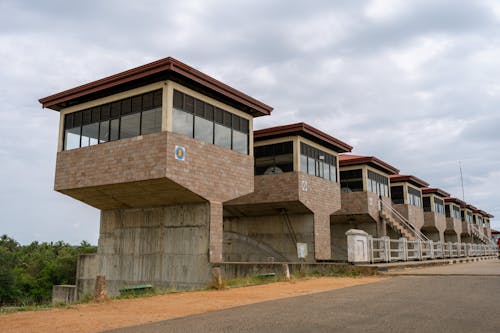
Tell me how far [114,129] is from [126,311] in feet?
49.3

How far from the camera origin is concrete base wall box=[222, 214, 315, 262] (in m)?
30.7

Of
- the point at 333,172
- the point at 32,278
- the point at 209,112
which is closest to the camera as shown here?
the point at 209,112

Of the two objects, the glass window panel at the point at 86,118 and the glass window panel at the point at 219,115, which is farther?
the glass window panel at the point at 86,118

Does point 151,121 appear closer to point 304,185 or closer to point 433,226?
point 304,185

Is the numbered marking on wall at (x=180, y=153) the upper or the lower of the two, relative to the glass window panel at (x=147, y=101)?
lower

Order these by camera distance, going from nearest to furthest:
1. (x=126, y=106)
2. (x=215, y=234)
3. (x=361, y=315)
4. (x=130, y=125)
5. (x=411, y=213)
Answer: (x=361, y=315)
(x=130, y=125)
(x=126, y=106)
(x=215, y=234)
(x=411, y=213)

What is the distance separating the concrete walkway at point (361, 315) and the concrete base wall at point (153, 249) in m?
11.8

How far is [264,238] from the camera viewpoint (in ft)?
108

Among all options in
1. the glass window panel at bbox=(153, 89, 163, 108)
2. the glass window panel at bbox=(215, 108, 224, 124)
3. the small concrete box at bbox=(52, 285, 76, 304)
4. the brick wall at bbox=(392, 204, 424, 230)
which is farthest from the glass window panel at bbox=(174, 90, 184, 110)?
the brick wall at bbox=(392, 204, 424, 230)

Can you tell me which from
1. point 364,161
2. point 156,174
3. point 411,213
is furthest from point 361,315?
point 411,213

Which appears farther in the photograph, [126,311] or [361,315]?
[126,311]

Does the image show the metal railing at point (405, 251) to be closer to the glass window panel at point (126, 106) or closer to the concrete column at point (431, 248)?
the concrete column at point (431, 248)

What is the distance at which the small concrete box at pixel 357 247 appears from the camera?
2185cm

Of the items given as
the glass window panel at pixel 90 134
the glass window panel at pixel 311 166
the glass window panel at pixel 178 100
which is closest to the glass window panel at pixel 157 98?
the glass window panel at pixel 178 100
